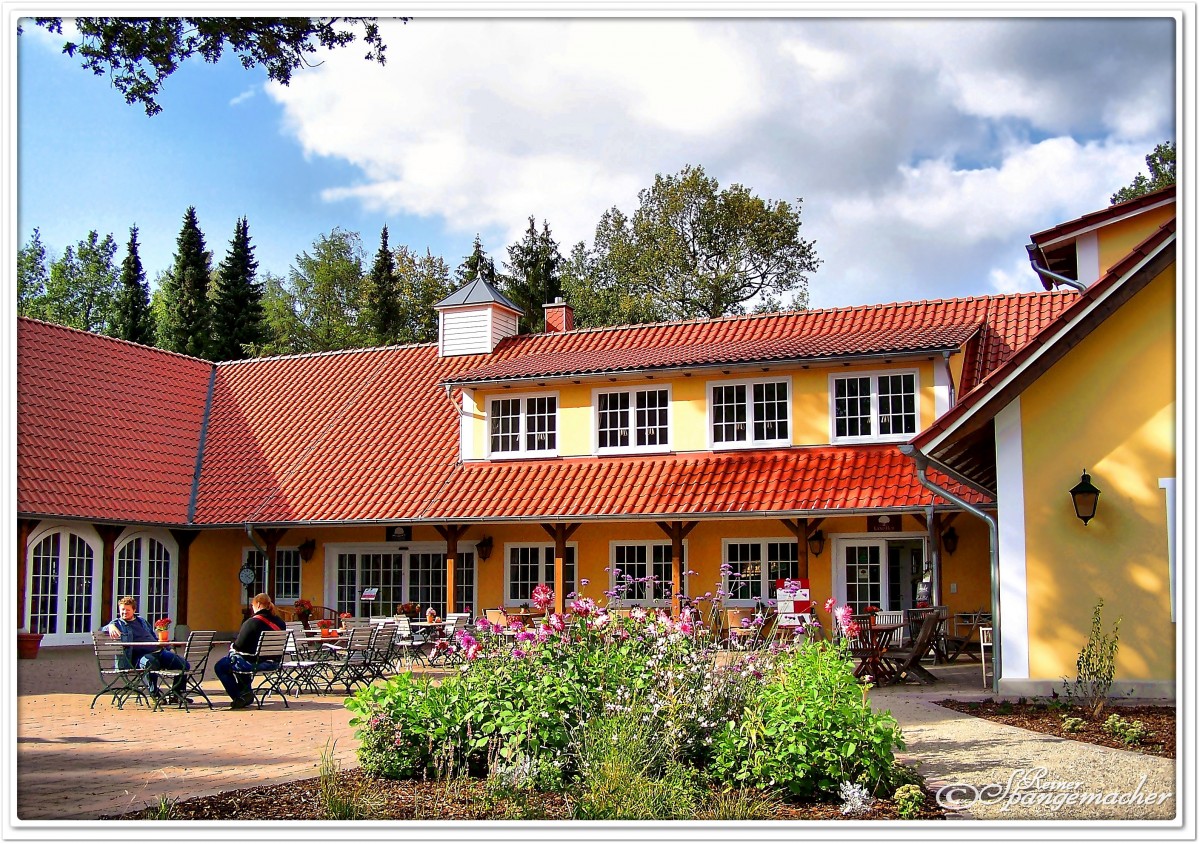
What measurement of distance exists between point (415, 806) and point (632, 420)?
14.7 m

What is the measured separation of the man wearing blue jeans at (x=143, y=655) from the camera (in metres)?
13.8

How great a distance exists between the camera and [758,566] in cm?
2102

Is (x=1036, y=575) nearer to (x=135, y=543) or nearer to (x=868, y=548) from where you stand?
(x=868, y=548)

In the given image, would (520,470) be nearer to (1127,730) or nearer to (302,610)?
(302,610)

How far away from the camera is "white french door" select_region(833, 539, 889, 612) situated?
20141 mm

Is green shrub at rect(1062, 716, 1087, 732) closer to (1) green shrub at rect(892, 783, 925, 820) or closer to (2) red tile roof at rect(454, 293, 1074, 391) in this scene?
(1) green shrub at rect(892, 783, 925, 820)

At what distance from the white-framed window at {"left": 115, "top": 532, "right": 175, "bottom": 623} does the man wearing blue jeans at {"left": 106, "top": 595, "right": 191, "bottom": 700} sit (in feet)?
26.7

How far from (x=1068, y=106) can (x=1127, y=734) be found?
6.30m

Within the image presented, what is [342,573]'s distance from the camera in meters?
24.3

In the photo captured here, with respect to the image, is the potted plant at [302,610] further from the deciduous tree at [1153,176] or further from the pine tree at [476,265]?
the deciduous tree at [1153,176]

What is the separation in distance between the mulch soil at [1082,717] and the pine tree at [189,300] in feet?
139

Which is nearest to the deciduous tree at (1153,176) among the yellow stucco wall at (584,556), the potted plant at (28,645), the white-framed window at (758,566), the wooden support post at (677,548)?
the yellow stucco wall at (584,556)

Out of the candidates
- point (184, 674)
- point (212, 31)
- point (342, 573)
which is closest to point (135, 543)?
point (342, 573)

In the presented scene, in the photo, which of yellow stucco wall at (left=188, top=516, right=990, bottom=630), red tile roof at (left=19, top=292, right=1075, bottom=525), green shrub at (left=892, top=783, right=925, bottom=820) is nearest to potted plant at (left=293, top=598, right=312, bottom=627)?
red tile roof at (left=19, top=292, right=1075, bottom=525)
